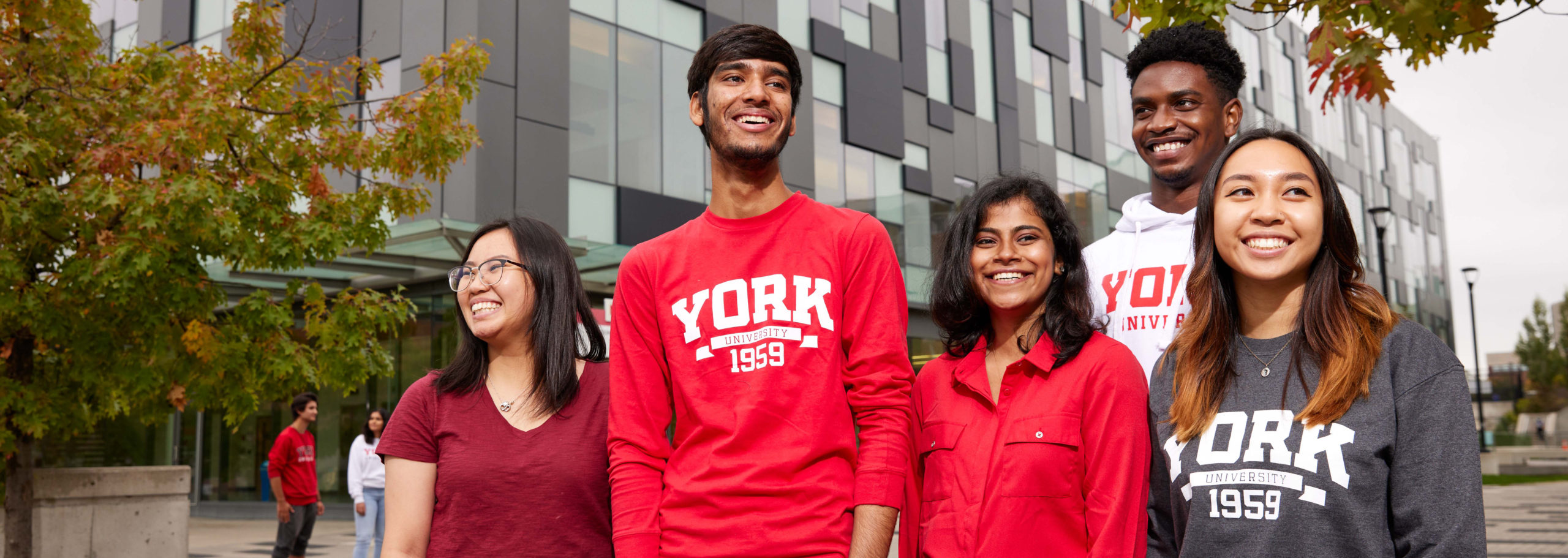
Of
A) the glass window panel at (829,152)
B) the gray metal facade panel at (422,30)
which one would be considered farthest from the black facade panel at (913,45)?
the gray metal facade panel at (422,30)

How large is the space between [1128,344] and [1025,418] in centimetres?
65

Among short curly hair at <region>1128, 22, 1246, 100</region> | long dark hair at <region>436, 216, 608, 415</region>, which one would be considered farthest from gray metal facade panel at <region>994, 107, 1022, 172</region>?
long dark hair at <region>436, 216, 608, 415</region>

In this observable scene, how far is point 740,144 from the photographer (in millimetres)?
2822

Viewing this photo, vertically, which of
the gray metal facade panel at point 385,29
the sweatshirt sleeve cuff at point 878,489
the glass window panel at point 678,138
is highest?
the gray metal facade panel at point 385,29

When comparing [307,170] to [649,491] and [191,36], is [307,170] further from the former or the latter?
[191,36]

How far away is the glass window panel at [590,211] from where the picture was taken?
1645 cm

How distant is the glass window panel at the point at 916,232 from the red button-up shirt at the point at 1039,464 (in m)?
15.9

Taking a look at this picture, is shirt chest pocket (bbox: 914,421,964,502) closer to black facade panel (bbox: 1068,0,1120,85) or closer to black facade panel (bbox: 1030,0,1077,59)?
black facade panel (bbox: 1030,0,1077,59)

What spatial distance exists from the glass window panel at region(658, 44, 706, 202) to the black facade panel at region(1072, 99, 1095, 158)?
12997mm

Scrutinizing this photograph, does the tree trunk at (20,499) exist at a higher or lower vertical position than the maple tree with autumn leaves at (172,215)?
lower

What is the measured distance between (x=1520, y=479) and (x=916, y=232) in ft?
88.7

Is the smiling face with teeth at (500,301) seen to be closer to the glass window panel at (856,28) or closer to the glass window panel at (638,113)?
the glass window panel at (638,113)

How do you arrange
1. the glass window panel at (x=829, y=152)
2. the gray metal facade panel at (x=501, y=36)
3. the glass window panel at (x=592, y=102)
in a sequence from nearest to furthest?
the gray metal facade panel at (x=501, y=36)
the glass window panel at (x=592, y=102)
the glass window panel at (x=829, y=152)

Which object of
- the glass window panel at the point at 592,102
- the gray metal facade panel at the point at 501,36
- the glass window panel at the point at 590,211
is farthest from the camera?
the glass window panel at the point at 592,102
